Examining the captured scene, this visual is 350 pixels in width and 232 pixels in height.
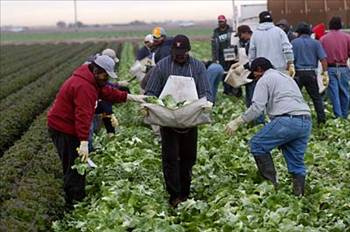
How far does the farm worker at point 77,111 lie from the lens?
685 centimetres

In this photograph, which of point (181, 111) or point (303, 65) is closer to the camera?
point (181, 111)

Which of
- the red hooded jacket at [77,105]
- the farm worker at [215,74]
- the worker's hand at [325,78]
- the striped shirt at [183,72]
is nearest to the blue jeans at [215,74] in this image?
the farm worker at [215,74]

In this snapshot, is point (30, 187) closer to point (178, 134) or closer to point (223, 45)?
point (178, 134)

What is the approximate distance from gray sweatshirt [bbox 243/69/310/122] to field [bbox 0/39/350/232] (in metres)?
0.77

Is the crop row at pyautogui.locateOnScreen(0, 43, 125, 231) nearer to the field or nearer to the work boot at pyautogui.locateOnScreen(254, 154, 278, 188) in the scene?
the field

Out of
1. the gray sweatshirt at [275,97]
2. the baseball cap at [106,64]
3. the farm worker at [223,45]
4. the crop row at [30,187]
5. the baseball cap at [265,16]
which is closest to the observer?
the crop row at [30,187]

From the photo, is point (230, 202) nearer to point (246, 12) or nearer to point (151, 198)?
point (151, 198)

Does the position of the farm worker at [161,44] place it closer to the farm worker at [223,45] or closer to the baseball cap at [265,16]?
the baseball cap at [265,16]

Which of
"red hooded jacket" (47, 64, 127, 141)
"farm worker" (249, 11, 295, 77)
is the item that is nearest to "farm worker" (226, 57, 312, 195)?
"red hooded jacket" (47, 64, 127, 141)

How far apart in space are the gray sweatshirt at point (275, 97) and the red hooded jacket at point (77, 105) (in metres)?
1.54

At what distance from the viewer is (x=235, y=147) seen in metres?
9.41

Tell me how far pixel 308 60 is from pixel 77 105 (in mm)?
5593

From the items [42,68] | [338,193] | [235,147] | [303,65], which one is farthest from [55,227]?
[42,68]

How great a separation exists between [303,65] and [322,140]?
1488mm
